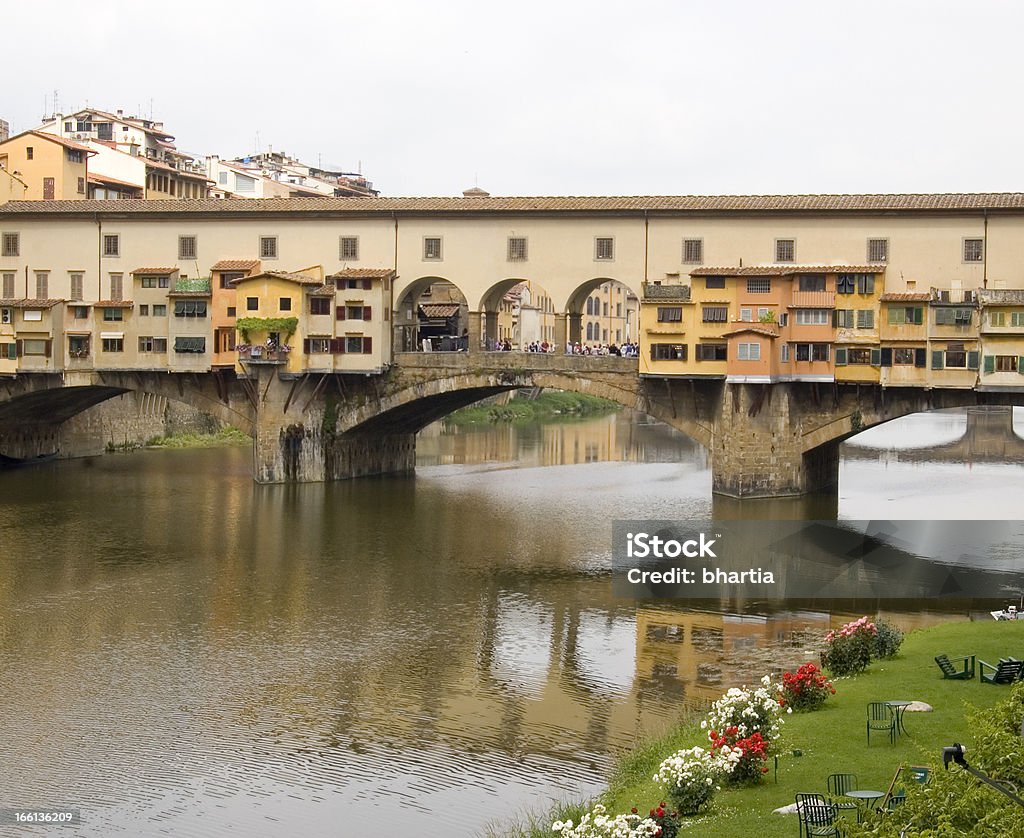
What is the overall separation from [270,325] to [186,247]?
6.57 meters

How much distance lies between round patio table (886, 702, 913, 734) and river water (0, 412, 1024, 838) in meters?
4.67

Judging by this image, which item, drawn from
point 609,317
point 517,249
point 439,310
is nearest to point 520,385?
point 517,249

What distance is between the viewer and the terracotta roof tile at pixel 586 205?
175ft

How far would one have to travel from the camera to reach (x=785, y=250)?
55250mm

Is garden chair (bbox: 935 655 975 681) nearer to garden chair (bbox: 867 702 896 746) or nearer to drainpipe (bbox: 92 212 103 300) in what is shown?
garden chair (bbox: 867 702 896 746)

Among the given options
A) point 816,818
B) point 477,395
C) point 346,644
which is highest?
point 477,395

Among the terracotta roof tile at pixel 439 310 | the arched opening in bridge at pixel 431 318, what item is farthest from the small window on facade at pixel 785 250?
the terracotta roof tile at pixel 439 310

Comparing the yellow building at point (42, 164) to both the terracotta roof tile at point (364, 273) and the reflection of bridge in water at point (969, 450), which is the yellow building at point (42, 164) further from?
the reflection of bridge in water at point (969, 450)

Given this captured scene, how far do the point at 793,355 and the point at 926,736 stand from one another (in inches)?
1321

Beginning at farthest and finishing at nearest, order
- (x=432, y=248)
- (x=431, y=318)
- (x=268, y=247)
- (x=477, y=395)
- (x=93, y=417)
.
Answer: (x=431, y=318), (x=93, y=417), (x=477, y=395), (x=268, y=247), (x=432, y=248)

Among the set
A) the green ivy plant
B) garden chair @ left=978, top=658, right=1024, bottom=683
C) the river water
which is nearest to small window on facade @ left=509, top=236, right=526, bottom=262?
the green ivy plant

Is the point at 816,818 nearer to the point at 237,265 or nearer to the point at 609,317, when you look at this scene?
the point at 237,265

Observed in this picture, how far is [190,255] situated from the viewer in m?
62.1

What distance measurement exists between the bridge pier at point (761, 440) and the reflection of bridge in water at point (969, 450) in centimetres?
1909
